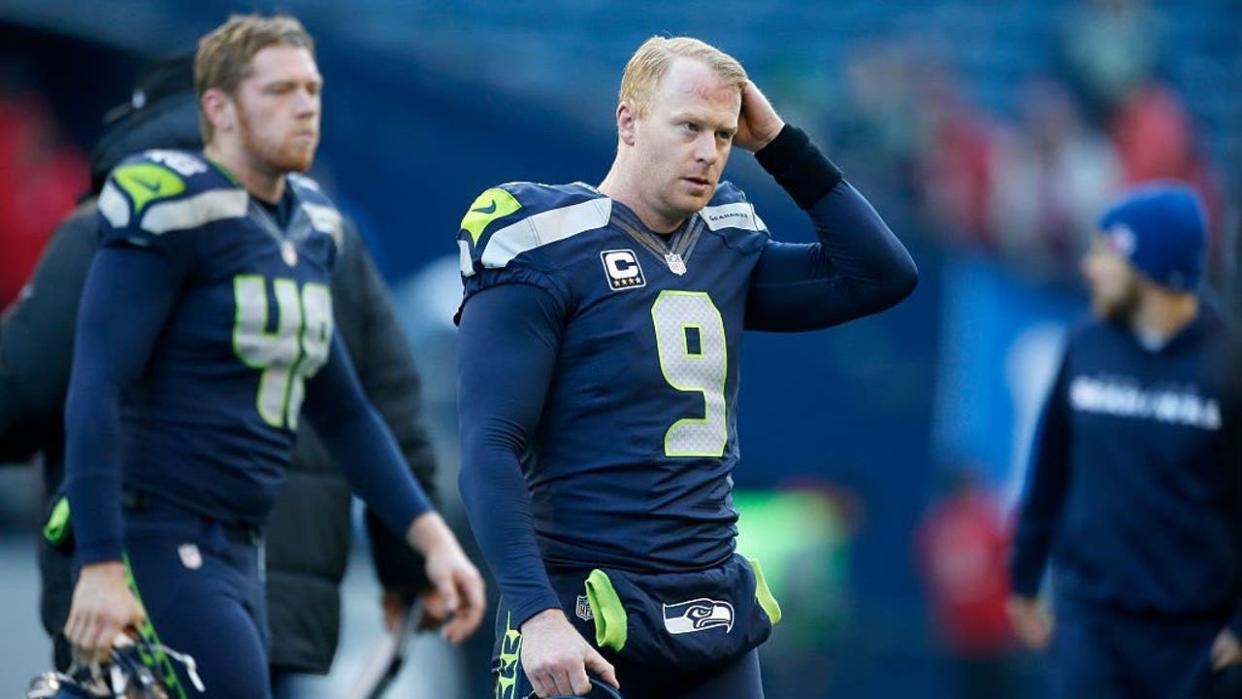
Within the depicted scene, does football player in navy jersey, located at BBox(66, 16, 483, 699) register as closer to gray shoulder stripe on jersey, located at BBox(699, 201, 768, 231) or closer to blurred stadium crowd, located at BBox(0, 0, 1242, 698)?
gray shoulder stripe on jersey, located at BBox(699, 201, 768, 231)

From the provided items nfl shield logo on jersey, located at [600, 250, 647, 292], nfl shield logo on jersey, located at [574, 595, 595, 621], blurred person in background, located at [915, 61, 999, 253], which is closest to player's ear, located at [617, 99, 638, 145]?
nfl shield logo on jersey, located at [600, 250, 647, 292]

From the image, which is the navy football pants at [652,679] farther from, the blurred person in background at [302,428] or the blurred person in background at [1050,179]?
the blurred person in background at [1050,179]

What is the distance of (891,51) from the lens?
14172 mm

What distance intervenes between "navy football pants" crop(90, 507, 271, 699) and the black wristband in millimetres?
1469

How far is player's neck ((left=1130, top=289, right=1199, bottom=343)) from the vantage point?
6641 millimetres

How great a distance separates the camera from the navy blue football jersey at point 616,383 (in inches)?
155

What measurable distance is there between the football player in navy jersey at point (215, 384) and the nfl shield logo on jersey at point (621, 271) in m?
1.05

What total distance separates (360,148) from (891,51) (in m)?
5.65


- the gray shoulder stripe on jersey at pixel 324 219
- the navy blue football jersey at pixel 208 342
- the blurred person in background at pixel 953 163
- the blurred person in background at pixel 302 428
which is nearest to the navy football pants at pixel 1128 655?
the blurred person in background at pixel 302 428

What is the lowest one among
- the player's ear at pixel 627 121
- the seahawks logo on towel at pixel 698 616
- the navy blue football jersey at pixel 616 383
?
the seahawks logo on towel at pixel 698 616

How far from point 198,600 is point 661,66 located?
152 centimetres

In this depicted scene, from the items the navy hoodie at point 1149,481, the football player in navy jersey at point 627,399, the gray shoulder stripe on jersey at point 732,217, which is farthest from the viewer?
the navy hoodie at point 1149,481

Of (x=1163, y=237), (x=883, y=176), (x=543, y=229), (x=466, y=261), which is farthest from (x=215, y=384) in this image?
(x=883, y=176)

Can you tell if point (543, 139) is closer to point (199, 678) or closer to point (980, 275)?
point (980, 275)
